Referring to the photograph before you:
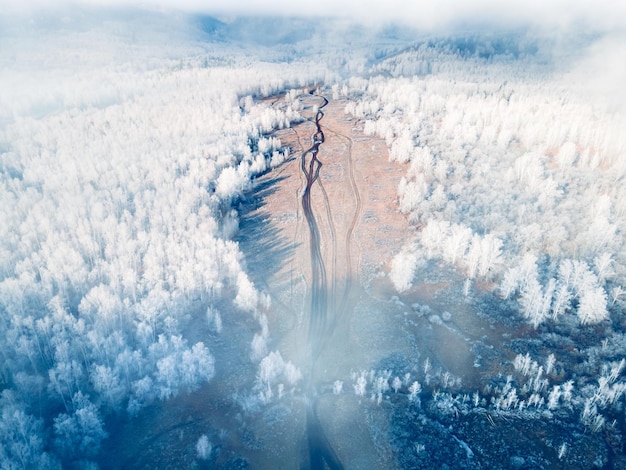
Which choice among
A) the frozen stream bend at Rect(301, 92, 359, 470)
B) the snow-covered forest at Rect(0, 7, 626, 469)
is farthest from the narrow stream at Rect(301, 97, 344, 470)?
the snow-covered forest at Rect(0, 7, 626, 469)

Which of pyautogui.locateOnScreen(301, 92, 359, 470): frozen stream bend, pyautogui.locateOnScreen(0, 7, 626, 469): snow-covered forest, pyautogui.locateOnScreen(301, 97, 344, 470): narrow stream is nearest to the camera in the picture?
pyautogui.locateOnScreen(301, 97, 344, 470): narrow stream

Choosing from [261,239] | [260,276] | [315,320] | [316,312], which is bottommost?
[315,320]

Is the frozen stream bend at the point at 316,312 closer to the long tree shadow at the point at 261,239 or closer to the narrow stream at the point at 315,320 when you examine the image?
the narrow stream at the point at 315,320

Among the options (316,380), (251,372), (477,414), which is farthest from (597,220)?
(251,372)

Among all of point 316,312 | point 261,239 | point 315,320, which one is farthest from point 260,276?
point 315,320

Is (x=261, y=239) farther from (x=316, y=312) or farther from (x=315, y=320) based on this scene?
(x=315, y=320)

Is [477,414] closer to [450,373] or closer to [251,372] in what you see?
[450,373]

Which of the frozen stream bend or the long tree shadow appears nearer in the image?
the frozen stream bend

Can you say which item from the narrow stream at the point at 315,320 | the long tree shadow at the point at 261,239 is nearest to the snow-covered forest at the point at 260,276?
the long tree shadow at the point at 261,239

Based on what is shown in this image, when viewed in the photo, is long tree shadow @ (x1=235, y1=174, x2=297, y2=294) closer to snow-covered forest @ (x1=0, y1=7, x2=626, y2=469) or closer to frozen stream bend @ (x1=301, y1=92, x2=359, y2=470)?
snow-covered forest @ (x1=0, y1=7, x2=626, y2=469)
